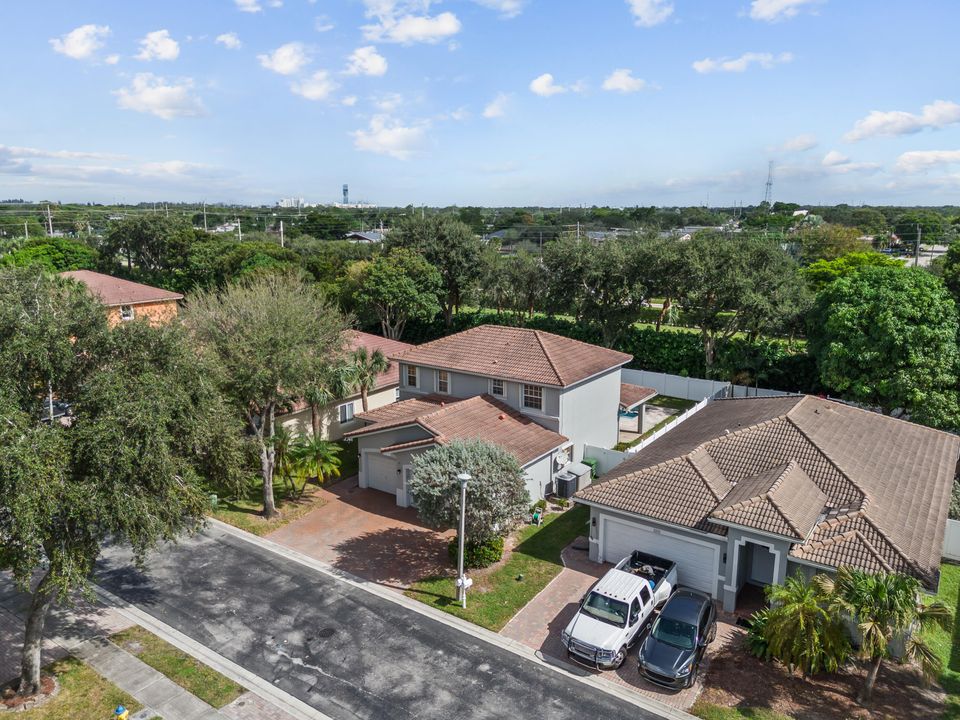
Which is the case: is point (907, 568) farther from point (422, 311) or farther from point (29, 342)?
point (422, 311)

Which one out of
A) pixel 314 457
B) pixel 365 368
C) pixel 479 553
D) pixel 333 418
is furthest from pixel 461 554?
pixel 333 418

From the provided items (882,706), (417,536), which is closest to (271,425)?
(417,536)

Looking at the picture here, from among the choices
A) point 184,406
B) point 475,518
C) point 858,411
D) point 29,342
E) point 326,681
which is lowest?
point 326,681

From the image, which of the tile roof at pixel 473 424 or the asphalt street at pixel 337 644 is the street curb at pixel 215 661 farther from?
the tile roof at pixel 473 424

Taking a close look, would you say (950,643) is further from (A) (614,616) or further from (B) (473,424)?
(B) (473,424)

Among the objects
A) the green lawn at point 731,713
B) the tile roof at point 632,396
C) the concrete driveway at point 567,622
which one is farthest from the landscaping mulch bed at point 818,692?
the tile roof at point 632,396
